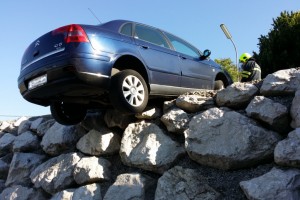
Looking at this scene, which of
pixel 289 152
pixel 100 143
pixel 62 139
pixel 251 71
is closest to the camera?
pixel 289 152

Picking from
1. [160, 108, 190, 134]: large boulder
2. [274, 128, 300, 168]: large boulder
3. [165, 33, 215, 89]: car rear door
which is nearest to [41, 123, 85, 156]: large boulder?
[160, 108, 190, 134]: large boulder

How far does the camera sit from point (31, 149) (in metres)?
7.06

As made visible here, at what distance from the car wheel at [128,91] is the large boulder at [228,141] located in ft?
2.76

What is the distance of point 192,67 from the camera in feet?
20.5

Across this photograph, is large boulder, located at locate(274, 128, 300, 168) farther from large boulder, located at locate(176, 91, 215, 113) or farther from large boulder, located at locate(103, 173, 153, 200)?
large boulder, located at locate(103, 173, 153, 200)

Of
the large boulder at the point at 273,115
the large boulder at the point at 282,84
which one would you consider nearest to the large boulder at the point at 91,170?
the large boulder at the point at 273,115

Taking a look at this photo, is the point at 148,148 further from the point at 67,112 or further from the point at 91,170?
the point at 67,112

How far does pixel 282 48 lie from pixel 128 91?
376 inches

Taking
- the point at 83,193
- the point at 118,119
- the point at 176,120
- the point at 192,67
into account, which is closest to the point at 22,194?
the point at 83,193

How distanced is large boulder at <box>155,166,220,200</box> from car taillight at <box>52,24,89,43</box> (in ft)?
6.95

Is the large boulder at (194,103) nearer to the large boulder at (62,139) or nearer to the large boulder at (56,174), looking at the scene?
the large boulder at (56,174)

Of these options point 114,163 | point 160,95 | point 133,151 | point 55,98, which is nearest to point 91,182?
point 114,163

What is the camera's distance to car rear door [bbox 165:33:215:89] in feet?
19.8

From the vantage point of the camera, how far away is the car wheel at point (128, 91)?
456 centimetres
